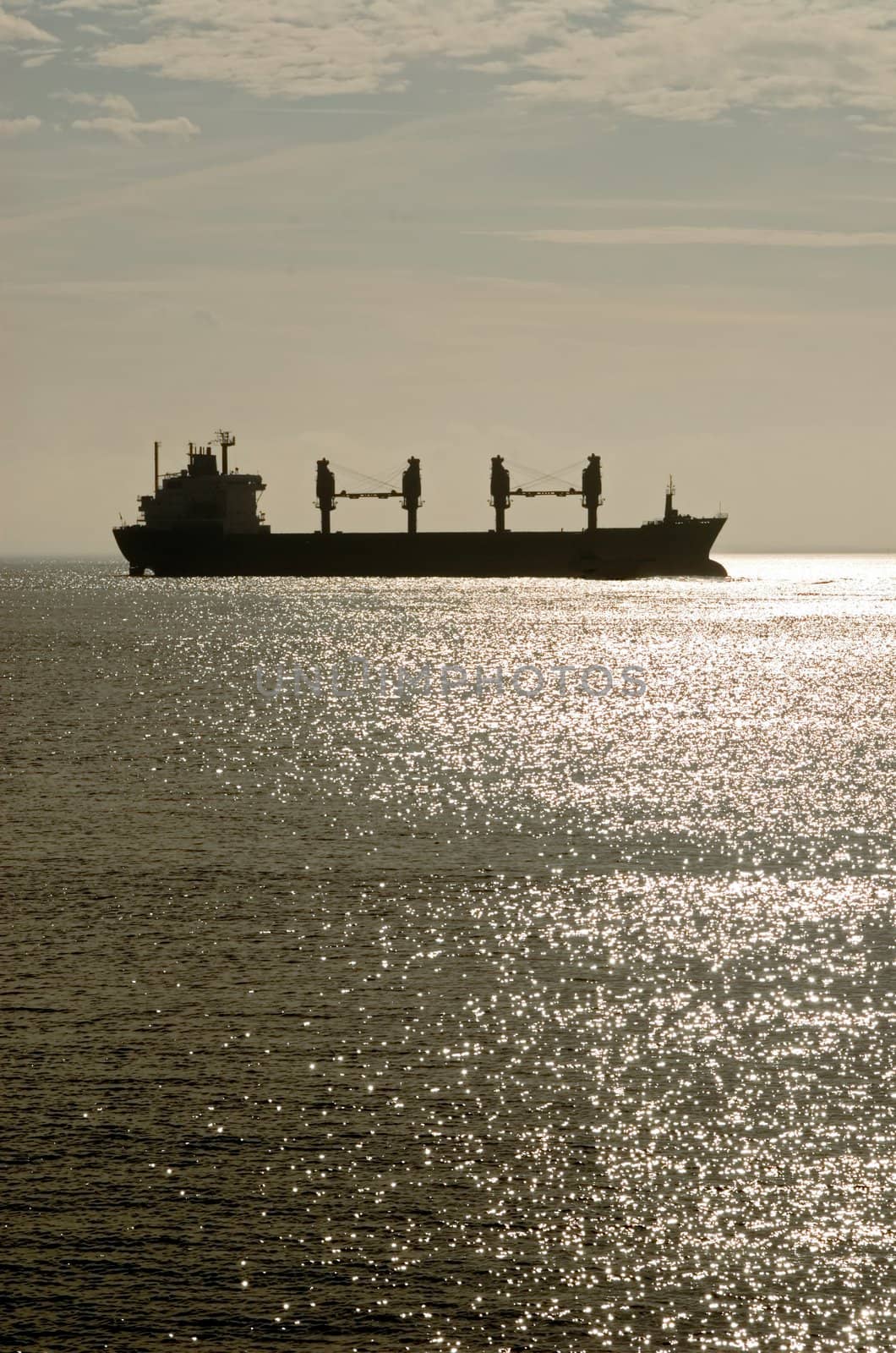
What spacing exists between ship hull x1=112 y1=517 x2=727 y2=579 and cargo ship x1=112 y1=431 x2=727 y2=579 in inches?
3.4

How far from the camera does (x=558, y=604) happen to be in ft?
449

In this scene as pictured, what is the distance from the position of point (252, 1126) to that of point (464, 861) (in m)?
10.9

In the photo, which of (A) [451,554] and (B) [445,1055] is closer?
(B) [445,1055]

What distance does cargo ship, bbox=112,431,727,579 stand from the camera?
14100 cm

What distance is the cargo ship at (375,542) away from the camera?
141 m
